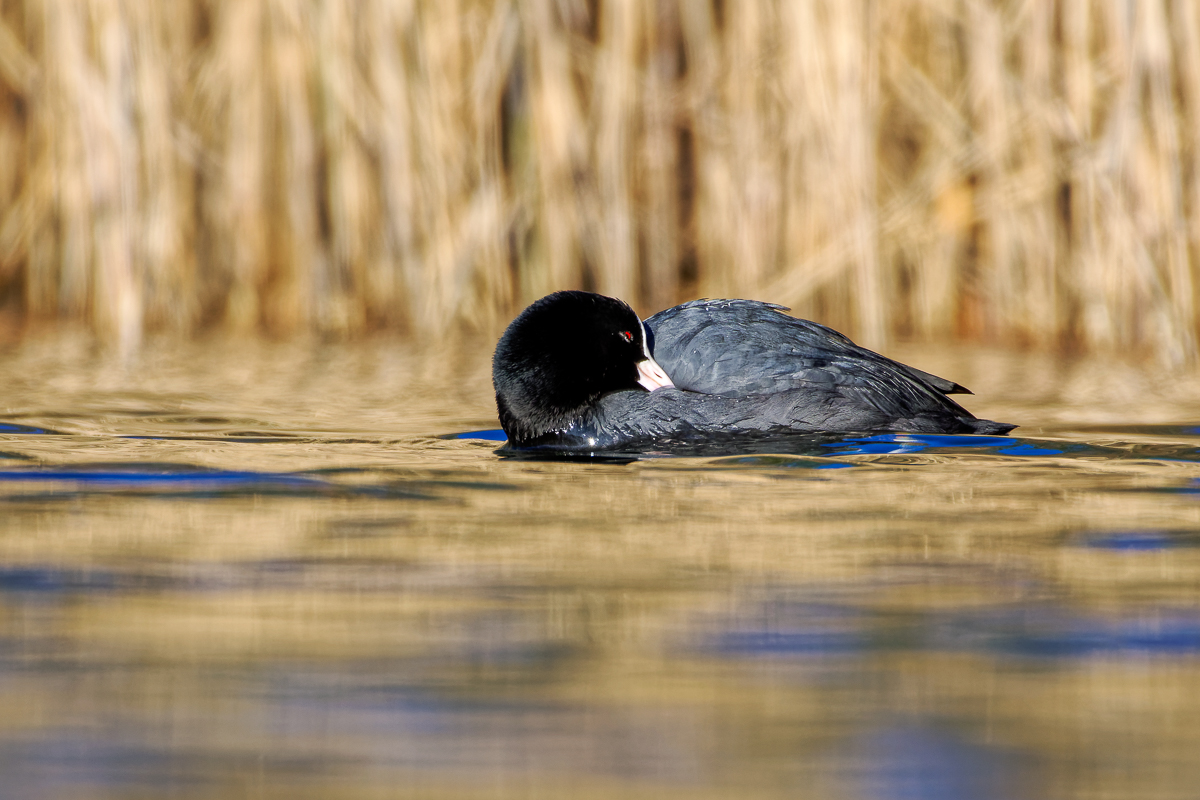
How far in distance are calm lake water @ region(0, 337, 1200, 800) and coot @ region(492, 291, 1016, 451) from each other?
0.89 feet

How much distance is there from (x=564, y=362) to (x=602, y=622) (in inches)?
93.4

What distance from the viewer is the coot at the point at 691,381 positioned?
4.21 m

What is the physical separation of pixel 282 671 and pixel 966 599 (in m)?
0.96

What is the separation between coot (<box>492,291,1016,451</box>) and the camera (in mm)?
4211

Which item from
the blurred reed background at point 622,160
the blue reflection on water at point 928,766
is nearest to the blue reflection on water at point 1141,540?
the blue reflection on water at point 928,766

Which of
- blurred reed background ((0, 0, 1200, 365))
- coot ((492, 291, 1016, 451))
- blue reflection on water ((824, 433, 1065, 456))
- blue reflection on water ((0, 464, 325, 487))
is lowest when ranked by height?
blue reflection on water ((0, 464, 325, 487))

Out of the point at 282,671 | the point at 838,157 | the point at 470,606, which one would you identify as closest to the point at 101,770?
the point at 282,671

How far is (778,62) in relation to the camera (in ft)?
21.7

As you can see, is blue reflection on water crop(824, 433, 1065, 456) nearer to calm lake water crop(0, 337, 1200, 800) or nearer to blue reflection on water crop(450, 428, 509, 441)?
calm lake water crop(0, 337, 1200, 800)

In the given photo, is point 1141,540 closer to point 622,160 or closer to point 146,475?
point 146,475

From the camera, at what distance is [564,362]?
442cm

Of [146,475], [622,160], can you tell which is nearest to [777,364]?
[146,475]

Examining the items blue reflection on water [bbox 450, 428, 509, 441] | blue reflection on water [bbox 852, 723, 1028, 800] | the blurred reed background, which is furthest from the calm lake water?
the blurred reed background

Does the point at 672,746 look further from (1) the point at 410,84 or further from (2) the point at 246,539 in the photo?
(1) the point at 410,84
